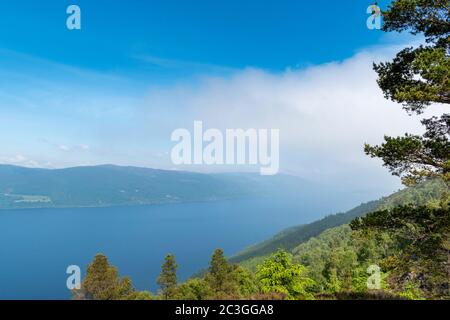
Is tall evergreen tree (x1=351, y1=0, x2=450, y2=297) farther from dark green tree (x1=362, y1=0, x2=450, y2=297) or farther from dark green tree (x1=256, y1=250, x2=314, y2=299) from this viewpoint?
dark green tree (x1=256, y1=250, x2=314, y2=299)

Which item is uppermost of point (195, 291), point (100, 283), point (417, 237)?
point (417, 237)

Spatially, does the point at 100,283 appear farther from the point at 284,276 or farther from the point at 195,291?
the point at 284,276

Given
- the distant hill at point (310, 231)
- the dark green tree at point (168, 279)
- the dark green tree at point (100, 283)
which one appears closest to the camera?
the dark green tree at point (100, 283)

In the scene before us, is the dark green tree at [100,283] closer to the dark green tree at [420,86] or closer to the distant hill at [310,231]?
the dark green tree at [420,86]

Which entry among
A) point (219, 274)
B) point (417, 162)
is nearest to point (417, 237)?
point (417, 162)

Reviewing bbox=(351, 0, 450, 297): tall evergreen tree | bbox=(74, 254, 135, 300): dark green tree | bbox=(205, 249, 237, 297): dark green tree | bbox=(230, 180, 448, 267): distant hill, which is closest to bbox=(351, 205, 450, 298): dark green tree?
bbox=(351, 0, 450, 297): tall evergreen tree

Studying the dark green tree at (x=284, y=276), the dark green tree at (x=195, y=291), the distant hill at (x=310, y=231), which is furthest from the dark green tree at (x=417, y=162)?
the distant hill at (x=310, y=231)

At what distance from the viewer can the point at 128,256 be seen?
16138cm

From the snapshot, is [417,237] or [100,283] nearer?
[417,237]

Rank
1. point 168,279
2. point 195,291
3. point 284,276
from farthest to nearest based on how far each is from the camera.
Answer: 1. point 168,279
2. point 195,291
3. point 284,276

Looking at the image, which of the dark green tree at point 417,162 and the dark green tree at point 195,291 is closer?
the dark green tree at point 417,162

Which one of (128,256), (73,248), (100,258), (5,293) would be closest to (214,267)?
(100,258)
